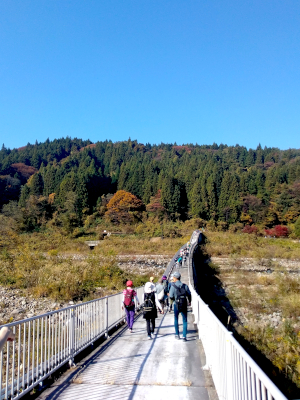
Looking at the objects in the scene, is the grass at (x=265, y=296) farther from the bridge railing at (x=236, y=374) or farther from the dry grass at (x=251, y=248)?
the bridge railing at (x=236, y=374)

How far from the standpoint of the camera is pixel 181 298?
6.61 m

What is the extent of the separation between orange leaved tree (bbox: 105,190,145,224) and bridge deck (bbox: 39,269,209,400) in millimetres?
55845

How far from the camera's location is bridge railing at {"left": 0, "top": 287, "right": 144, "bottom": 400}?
3846 millimetres

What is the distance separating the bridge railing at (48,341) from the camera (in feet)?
12.6

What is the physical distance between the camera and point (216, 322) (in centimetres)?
407

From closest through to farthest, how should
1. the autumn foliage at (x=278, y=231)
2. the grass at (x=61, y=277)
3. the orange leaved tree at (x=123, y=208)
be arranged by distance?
the grass at (x=61, y=277) < the autumn foliage at (x=278, y=231) < the orange leaved tree at (x=123, y=208)

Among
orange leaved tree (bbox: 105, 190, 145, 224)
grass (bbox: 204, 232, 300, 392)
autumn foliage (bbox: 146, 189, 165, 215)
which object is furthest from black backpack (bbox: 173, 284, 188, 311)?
autumn foliage (bbox: 146, 189, 165, 215)

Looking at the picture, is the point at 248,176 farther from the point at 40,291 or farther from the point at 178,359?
the point at 178,359

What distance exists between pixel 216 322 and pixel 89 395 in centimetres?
198

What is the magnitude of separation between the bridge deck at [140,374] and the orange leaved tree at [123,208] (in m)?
55.8

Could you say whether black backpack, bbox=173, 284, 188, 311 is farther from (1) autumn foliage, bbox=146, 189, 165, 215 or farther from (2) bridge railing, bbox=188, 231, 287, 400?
(1) autumn foliage, bbox=146, 189, 165, 215

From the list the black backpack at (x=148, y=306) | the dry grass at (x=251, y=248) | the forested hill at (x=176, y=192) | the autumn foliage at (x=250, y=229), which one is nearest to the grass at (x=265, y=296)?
the dry grass at (x=251, y=248)

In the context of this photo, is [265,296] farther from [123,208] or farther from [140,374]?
[123,208]

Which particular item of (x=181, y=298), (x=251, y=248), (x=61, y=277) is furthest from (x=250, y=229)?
(x=181, y=298)
